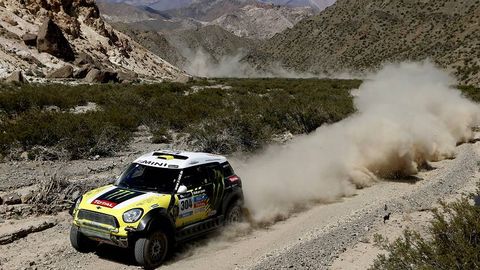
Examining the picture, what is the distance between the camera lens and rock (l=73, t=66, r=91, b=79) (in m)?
50.7

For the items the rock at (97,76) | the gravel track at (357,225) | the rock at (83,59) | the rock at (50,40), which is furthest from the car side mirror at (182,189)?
the rock at (50,40)

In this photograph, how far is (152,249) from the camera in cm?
908

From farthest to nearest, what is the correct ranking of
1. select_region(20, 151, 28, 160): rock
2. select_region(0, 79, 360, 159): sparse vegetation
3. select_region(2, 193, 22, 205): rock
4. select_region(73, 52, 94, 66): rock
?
1. select_region(73, 52, 94, 66): rock
2. select_region(0, 79, 360, 159): sparse vegetation
3. select_region(20, 151, 28, 160): rock
4. select_region(2, 193, 22, 205): rock

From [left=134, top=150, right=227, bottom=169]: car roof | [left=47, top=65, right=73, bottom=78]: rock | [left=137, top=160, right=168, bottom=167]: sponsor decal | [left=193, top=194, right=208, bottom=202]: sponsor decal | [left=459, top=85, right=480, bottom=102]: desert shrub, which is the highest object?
[left=459, top=85, right=480, bottom=102]: desert shrub

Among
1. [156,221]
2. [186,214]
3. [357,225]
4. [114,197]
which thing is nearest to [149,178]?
[114,197]

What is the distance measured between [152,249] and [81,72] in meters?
46.1

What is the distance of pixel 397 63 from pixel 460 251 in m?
90.6

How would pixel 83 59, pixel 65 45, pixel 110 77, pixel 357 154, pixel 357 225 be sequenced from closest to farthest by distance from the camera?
pixel 357 225
pixel 357 154
pixel 110 77
pixel 65 45
pixel 83 59

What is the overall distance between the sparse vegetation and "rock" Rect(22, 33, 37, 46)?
20.2m

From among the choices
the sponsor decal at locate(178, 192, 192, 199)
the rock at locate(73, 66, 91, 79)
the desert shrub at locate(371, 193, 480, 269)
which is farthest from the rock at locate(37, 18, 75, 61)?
the desert shrub at locate(371, 193, 480, 269)

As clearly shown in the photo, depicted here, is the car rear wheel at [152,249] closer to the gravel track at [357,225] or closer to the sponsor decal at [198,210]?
the sponsor decal at [198,210]

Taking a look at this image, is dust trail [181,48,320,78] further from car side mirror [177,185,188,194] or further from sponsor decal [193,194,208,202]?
car side mirror [177,185,188,194]

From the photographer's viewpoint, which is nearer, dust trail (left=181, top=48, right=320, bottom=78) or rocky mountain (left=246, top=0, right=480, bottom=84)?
rocky mountain (left=246, top=0, right=480, bottom=84)

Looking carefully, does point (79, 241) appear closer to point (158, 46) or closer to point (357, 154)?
point (357, 154)
